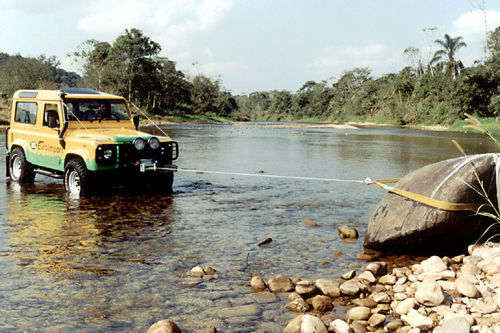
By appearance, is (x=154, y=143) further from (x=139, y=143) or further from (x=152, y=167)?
(x=152, y=167)

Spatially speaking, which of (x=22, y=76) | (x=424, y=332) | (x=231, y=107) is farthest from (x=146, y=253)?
(x=231, y=107)

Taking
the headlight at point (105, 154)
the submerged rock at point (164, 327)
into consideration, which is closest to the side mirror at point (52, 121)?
the headlight at point (105, 154)

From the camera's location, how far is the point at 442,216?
5.82 meters

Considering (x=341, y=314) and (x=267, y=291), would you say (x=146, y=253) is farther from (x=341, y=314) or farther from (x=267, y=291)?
(x=341, y=314)

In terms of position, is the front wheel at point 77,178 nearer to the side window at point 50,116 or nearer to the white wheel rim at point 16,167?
the side window at point 50,116

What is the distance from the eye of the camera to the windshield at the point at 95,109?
10.1 m

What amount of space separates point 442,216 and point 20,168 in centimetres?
973

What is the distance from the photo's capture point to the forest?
5466 cm

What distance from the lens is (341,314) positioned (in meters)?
4.41

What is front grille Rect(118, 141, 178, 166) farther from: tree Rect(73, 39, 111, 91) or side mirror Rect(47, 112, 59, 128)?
tree Rect(73, 39, 111, 91)

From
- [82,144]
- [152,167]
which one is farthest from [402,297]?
[82,144]

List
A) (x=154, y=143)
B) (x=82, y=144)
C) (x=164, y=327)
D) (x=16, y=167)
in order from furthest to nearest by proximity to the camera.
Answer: (x=16, y=167) < (x=154, y=143) < (x=82, y=144) < (x=164, y=327)

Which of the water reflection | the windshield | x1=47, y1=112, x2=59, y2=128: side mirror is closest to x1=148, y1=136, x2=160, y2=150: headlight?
the water reflection

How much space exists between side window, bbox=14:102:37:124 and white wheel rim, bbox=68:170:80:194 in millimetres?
1968
